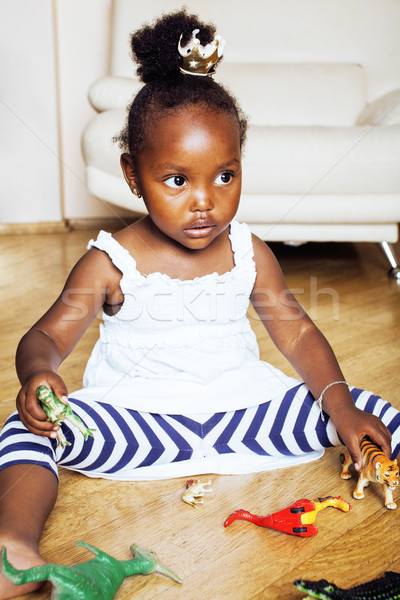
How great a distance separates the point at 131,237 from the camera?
0.92 m

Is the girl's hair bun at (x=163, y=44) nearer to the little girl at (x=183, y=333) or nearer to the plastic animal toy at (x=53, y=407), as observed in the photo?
the little girl at (x=183, y=333)

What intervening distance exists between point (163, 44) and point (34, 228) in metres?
1.76

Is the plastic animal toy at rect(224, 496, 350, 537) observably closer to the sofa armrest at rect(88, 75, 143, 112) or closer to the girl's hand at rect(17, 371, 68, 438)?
the girl's hand at rect(17, 371, 68, 438)

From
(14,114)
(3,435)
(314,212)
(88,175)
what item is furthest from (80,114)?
(3,435)

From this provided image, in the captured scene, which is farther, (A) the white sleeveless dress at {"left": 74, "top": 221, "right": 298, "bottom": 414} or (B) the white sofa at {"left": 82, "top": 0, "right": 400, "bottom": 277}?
(B) the white sofa at {"left": 82, "top": 0, "right": 400, "bottom": 277}

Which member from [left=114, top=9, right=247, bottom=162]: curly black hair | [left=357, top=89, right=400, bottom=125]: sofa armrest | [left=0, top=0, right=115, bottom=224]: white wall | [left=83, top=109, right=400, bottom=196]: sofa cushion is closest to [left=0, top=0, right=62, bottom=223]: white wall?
[left=0, top=0, right=115, bottom=224]: white wall

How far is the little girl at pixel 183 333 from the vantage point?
0.79m

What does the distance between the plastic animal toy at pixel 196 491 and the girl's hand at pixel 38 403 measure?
0.19 m

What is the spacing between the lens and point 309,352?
91cm

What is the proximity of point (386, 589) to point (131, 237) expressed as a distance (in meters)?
0.53

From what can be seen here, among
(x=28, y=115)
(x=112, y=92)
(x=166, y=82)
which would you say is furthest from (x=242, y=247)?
(x=28, y=115)

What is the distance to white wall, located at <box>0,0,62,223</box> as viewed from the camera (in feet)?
7.59

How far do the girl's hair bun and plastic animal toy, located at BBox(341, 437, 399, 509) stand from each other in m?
0.49

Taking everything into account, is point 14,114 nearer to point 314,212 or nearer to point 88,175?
point 88,175
